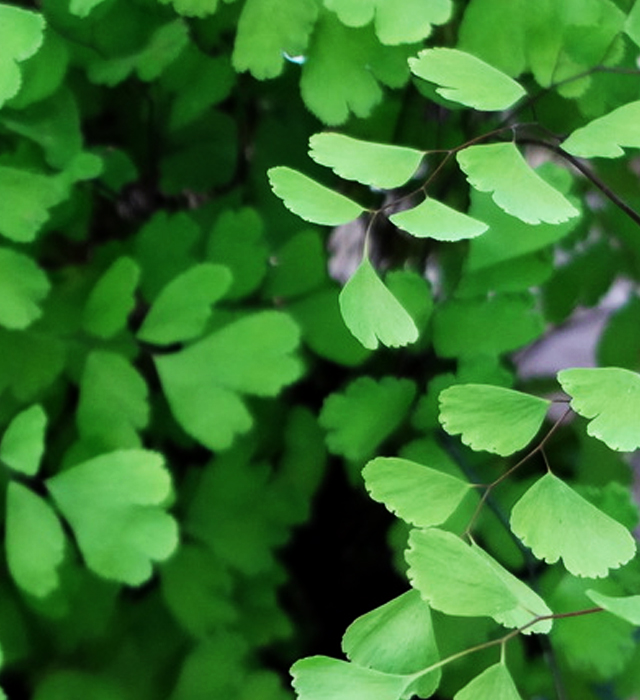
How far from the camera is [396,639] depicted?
17.7 inches

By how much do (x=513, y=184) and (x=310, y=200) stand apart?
89 mm

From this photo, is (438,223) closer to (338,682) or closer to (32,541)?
(338,682)

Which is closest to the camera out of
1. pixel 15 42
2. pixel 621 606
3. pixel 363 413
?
pixel 621 606

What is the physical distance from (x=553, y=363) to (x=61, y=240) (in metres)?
0.69

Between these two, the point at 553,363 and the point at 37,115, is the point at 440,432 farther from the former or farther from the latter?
the point at 553,363

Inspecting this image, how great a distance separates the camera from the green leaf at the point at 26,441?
59 cm

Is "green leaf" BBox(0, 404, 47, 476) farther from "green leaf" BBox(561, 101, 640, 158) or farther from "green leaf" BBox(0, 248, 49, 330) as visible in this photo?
"green leaf" BBox(561, 101, 640, 158)

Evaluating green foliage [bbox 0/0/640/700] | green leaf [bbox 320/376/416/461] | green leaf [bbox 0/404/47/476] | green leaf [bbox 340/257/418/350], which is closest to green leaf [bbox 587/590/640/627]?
green foliage [bbox 0/0/640/700]

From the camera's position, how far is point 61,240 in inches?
31.8

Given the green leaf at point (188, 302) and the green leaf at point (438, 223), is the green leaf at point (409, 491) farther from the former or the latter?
the green leaf at point (188, 302)

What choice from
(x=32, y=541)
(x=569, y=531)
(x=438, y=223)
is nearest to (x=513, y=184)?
(x=438, y=223)

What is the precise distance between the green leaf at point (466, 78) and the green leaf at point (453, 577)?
0.19 m

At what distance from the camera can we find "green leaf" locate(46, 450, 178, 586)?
1.93 feet

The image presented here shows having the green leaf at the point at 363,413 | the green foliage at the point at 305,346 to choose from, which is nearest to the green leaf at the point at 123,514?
the green foliage at the point at 305,346
